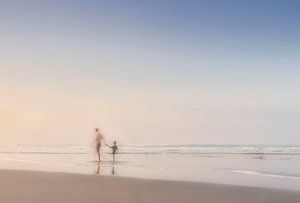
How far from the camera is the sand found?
37.1 feet

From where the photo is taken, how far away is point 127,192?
41.9 feet

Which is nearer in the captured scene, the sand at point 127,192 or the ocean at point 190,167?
the sand at point 127,192

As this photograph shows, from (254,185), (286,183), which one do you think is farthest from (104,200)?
(286,183)

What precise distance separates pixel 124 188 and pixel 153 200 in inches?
98.6

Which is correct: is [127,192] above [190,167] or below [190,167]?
below

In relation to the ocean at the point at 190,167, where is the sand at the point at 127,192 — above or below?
below

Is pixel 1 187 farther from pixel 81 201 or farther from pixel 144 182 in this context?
pixel 144 182

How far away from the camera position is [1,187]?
13047mm

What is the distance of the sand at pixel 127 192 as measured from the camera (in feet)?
37.1

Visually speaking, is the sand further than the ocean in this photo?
Result: No

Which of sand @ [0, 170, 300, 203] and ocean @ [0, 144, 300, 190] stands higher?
ocean @ [0, 144, 300, 190]

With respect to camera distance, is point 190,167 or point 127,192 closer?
point 127,192

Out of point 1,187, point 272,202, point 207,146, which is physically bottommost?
point 272,202

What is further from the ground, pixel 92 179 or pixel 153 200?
pixel 92 179
